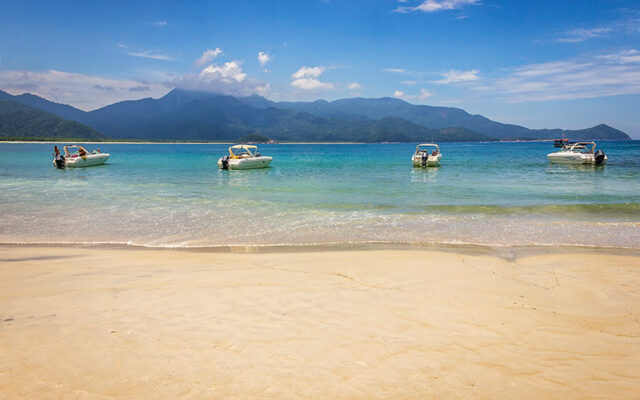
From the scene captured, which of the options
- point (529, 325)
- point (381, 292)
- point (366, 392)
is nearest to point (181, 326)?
point (366, 392)

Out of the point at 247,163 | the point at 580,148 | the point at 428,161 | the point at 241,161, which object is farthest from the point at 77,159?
the point at 580,148

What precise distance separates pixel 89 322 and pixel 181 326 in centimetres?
124

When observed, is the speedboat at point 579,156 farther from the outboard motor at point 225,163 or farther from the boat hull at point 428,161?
the outboard motor at point 225,163

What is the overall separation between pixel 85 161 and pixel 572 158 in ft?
187

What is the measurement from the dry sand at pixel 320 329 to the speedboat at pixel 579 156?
39.4 metres

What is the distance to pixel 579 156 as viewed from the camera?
40.0 m

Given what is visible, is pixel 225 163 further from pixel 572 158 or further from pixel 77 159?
pixel 572 158

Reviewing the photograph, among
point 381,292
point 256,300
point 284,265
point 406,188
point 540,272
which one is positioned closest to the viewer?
point 256,300

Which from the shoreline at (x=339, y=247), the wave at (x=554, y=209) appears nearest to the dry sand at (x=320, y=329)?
the shoreline at (x=339, y=247)

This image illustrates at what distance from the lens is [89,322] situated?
4.61 meters

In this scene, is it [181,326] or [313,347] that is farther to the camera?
[181,326]

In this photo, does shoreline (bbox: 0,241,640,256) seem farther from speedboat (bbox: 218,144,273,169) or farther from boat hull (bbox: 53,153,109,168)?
boat hull (bbox: 53,153,109,168)

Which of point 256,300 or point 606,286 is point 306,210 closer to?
point 256,300

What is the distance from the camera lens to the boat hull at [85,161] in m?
39.0
